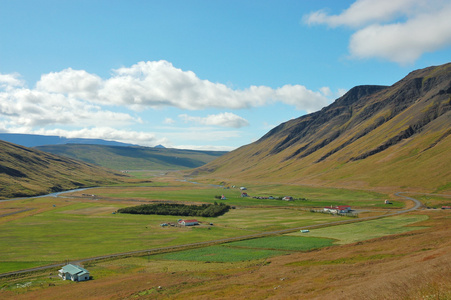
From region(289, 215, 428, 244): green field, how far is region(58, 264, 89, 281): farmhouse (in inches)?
2299

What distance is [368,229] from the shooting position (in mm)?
91438

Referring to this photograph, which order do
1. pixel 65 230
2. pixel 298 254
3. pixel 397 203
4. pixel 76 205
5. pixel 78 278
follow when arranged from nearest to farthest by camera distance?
pixel 78 278
pixel 298 254
pixel 65 230
pixel 397 203
pixel 76 205

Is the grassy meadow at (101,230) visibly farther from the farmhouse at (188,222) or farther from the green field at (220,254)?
the green field at (220,254)

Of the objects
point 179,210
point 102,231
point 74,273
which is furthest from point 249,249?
point 179,210

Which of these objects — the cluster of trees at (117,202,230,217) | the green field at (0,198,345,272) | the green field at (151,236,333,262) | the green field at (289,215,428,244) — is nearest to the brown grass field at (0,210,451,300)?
the green field at (151,236,333,262)

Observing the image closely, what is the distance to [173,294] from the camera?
4881 cm

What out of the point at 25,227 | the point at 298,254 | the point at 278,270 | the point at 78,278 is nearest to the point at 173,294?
the point at 278,270

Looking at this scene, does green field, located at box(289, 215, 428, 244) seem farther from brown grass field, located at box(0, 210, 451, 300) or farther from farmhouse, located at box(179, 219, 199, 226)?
farmhouse, located at box(179, 219, 199, 226)

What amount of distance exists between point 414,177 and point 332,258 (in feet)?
503

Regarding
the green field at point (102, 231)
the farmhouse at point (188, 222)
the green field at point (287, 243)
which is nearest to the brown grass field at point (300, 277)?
the green field at point (287, 243)

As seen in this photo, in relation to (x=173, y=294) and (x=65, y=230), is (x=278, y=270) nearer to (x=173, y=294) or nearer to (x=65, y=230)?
(x=173, y=294)

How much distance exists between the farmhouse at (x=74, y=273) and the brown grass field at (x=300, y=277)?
83.6 inches

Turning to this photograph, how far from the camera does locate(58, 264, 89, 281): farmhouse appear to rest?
200 ft

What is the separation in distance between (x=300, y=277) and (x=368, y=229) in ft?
165
